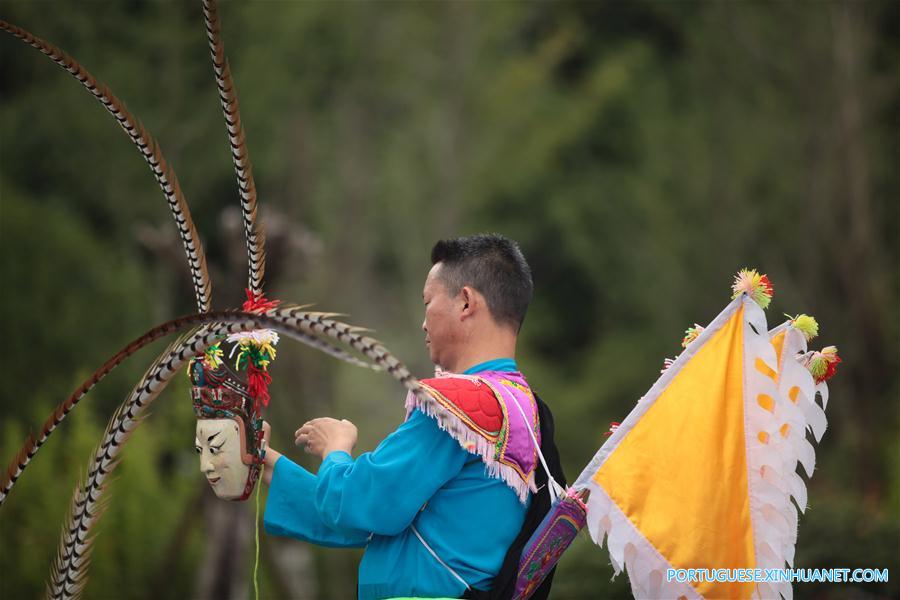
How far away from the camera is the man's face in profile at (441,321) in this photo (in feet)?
10.4

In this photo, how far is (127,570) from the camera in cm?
774

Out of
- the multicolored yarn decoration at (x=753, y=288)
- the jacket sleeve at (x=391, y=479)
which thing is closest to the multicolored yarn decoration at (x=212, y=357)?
the jacket sleeve at (x=391, y=479)

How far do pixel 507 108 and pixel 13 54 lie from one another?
5946mm

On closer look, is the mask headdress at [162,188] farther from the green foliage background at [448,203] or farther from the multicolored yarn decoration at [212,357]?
the green foliage background at [448,203]

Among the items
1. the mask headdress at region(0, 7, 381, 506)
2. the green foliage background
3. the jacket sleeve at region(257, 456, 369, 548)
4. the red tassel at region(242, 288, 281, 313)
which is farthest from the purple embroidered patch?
the green foliage background

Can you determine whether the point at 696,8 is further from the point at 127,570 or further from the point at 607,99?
the point at 127,570

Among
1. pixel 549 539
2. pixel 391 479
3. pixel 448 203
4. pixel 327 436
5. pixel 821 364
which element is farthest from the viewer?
pixel 448 203

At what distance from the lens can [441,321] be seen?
125 inches

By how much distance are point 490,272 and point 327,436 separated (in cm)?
63

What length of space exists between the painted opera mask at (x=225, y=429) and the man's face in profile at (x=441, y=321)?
0.53m

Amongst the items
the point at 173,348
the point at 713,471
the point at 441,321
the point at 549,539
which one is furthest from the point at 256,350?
the point at 713,471

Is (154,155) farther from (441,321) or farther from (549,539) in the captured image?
(549,539)

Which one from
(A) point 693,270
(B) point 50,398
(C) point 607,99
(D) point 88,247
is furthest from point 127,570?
(C) point 607,99

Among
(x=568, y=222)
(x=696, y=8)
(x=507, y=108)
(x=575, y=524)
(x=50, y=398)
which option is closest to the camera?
(x=575, y=524)
